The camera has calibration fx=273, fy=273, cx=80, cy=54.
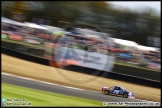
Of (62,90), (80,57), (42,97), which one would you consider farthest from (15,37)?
(42,97)

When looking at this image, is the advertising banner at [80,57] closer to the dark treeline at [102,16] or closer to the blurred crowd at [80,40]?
the blurred crowd at [80,40]

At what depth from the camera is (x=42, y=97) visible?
5.10 m

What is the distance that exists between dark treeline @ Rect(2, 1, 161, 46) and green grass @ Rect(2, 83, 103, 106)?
4324 millimetres

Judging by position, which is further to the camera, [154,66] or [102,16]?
[102,16]

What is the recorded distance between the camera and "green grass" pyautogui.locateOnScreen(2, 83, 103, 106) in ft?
15.5

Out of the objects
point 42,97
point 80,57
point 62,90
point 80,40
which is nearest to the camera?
point 42,97

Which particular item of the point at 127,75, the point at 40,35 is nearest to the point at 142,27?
the point at 127,75

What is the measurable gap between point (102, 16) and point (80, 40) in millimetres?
3471

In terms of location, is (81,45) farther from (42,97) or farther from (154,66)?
(154,66)

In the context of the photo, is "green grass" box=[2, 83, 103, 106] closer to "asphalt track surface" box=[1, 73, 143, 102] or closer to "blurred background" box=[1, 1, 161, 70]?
"asphalt track surface" box=[1, 73, 143, 102]

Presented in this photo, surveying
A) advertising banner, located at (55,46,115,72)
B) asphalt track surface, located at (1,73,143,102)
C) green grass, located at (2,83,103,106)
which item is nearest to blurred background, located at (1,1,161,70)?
advertising banner, located at (55,46,115,72)

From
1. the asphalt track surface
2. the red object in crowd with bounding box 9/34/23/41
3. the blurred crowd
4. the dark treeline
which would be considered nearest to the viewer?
the asphalt track surface

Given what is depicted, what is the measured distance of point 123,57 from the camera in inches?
348

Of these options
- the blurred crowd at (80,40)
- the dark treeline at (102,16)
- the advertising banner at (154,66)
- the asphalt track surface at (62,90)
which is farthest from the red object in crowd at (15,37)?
the advertising banner at (154,66)
